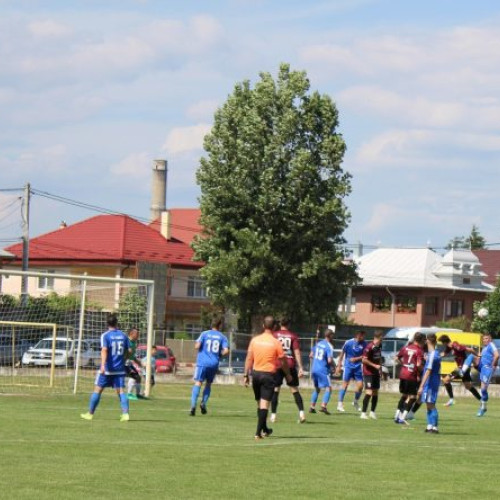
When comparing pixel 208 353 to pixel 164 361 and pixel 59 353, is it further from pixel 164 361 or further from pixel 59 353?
pixel 164 361

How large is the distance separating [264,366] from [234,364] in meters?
33.1

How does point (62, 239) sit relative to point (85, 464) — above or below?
above

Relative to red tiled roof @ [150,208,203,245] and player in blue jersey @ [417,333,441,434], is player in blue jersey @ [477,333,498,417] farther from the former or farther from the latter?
red tiled roof @ [150,208,203,245]

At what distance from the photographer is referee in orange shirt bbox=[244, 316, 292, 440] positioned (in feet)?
63.3

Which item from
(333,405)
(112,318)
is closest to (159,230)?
(333,405)

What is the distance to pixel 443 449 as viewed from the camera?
62.1 ft

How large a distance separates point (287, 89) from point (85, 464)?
4960 cm

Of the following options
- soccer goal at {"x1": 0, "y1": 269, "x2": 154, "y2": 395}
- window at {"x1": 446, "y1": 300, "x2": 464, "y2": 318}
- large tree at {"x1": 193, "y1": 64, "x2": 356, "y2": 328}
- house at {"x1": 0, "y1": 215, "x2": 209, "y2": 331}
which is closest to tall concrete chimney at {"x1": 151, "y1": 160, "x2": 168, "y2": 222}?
house at {"x1": 0, "y1": 215, "x2": 209, "y2": 331}

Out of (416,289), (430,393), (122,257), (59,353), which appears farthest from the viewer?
(416,289)

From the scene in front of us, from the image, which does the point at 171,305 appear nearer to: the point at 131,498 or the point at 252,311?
the point at 252,311

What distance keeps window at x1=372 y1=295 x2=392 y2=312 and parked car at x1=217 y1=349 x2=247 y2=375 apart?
43.6 m

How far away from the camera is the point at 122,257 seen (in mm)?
87312

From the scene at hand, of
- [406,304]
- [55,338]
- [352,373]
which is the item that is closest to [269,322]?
[352,373]

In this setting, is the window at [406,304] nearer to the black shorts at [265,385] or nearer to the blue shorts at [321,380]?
the blue shorts at [321,380]
